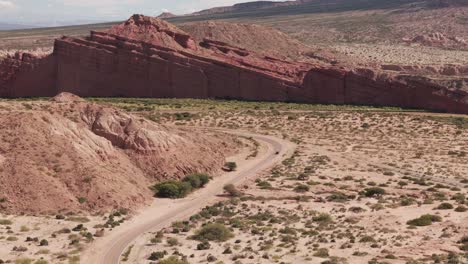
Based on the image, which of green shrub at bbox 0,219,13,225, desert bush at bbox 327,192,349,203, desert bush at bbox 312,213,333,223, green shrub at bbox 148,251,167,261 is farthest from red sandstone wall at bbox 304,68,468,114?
green shrub at bbox 148,251,167,261

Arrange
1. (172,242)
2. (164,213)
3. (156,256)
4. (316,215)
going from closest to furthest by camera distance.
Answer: (156,256)
(172,242)
(316,215)
(164,213)

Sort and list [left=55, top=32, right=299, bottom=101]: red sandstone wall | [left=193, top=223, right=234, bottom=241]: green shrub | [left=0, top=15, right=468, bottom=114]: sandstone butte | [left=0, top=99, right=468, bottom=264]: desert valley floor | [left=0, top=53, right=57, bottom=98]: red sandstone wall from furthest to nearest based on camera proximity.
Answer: [left=0, top=53, right=57, bottom=98]: red sandstone wall, [left=55, top=32, right=299, bottom=101]: red sandstone wall, [left=0, top=15, right=468, bottom=114]: sandstone butte, [left=193, top=223, right=234, bottom=241]: green shrub, [left=0, top=99, right=468, bottom=264]: desert valley floor

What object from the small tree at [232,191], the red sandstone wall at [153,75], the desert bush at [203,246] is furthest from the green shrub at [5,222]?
the red sandstone wall at [153,75]

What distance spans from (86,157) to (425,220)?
60.8 ft

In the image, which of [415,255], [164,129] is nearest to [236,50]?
[164,129]

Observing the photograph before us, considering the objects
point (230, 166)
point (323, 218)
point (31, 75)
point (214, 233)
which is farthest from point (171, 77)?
point (214, 233)

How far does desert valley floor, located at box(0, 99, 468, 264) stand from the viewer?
98.1ft

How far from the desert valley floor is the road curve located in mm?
346

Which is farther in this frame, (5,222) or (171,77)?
(171,77)

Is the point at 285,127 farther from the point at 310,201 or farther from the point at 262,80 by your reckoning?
the point at 310,201

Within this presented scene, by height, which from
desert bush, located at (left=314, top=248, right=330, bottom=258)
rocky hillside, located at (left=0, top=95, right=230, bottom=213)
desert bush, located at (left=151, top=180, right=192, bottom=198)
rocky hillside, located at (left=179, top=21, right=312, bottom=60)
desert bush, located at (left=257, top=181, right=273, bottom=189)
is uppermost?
rocky hillside, located at (left=179, top=21, right=312, bottom=60)

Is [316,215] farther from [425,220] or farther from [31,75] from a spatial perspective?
[31,75]

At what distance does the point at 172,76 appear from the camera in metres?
87.1

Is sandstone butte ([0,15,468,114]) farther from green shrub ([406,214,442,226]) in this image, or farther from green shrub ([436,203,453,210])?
green shrub ([406,214,442,226])
